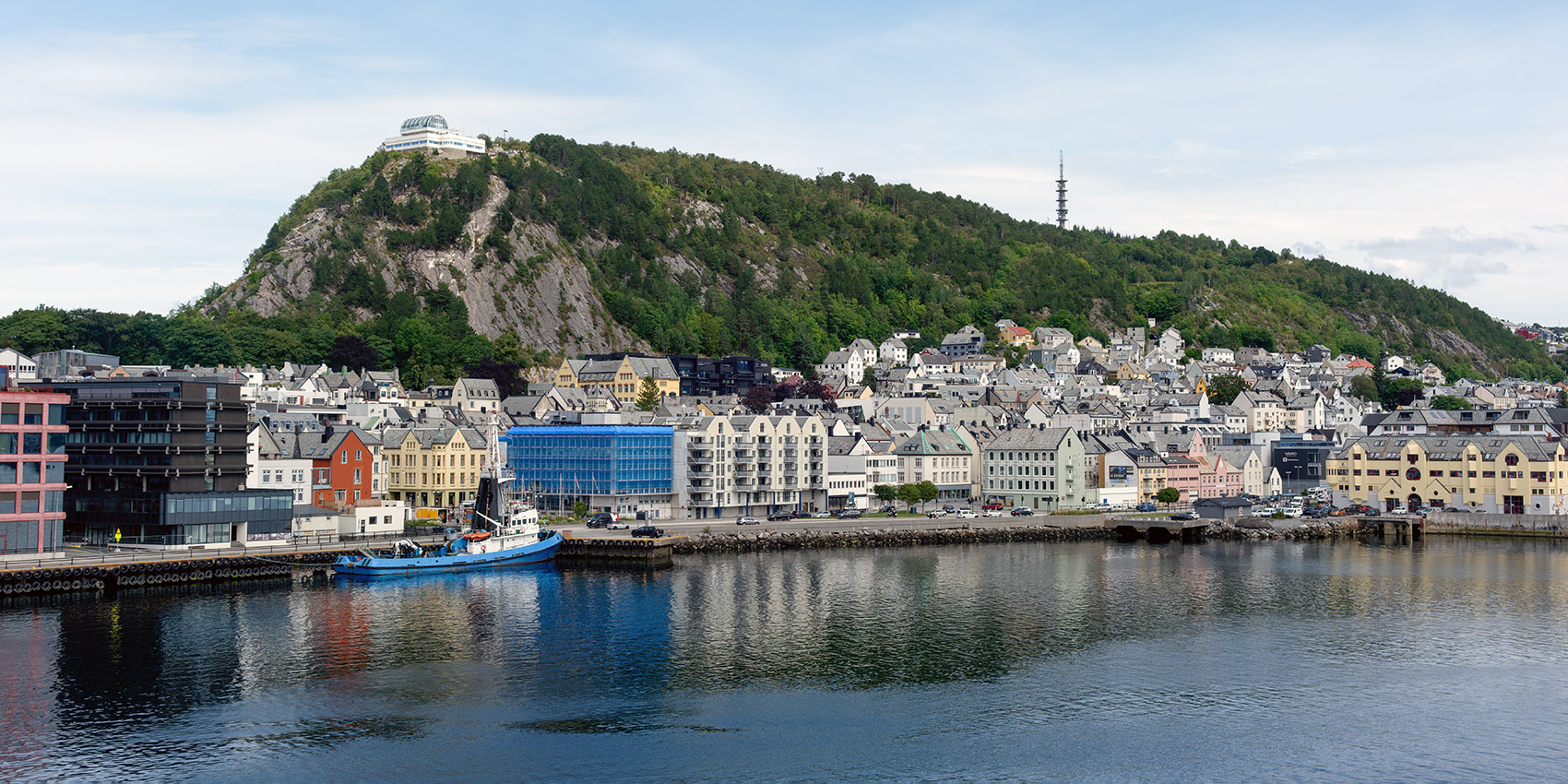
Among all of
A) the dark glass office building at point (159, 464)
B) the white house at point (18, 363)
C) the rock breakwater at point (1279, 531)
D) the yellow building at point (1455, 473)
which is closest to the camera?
the dark glass office building at point (159, 464)

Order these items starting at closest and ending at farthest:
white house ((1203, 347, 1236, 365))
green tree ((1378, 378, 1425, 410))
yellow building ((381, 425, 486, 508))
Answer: yellow building ((381, 425, 486, 508)) → green tree ((1378, 378, 1425, 410)) → white house ((1203, 347, 1236, 365))

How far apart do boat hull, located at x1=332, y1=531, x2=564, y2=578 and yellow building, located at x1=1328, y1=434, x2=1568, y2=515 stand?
200 ft

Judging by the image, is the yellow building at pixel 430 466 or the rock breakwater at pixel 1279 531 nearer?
the yellow building at pixel 430 466

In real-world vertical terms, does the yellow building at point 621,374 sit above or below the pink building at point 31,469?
above

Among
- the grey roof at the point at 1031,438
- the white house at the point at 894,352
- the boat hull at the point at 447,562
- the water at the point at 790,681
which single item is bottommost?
the water at the point at 790,681

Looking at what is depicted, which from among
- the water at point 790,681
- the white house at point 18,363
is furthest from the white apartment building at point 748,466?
the white house at point 18,363

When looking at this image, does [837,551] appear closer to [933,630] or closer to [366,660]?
[933,630]

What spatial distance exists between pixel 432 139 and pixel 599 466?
98.6 m

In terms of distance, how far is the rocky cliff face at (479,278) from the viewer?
147000 mm

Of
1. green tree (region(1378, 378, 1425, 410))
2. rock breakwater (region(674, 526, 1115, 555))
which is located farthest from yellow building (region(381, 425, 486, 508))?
green tree (region(1378, 378, 1425, 410))

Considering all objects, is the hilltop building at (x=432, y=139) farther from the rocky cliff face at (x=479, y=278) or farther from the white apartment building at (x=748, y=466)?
the white apartment building at (x=748, y=466)

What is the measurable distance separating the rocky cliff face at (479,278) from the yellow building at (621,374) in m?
12.7

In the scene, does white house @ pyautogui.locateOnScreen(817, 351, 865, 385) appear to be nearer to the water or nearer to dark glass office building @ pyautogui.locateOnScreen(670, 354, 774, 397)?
dark glass office building @ pyautogui.locateOnScreen(670, 354, 774, 397)

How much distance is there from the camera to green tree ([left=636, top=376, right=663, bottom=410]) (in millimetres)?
123438
